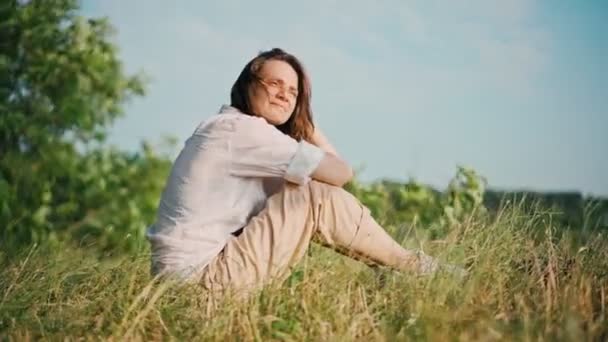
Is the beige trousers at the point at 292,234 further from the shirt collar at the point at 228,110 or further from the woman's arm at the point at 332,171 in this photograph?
the shirt collar at the point at 228,110

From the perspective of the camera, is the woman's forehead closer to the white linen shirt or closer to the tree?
the white linen shirt

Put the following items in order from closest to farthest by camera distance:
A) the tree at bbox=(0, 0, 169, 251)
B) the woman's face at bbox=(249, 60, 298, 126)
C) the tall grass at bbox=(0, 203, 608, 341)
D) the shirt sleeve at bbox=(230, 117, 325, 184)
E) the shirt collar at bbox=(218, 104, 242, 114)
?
1. the tall grass at bbox=(0, 203, 608, 341)
2. the shirt sleeve at bbox=(230, 117, 325, 184)
3. the shirt collar at bbox=(218, 104, 242, 114)
4. the woman's face at bbox=(249, 60, 298, 126)
5. the tree at bbox=(0, 0, 169, 251)

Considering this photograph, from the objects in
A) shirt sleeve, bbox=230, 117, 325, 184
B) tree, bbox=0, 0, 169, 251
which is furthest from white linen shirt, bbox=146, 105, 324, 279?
tree, bbox=0, 0, 169, 251

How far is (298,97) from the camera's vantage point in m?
3.47

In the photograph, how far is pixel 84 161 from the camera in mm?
7652

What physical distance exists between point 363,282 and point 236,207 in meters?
0.50

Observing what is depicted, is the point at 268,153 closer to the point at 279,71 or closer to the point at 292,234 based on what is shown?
the point at 292,234

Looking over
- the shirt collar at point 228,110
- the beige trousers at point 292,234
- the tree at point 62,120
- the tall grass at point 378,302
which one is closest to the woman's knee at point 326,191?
the beige trousers at point 292,234

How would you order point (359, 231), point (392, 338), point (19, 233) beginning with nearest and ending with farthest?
point (392, 338), point (359, 231), point (19, 233)

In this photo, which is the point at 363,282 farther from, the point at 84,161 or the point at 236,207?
the point at 84,161

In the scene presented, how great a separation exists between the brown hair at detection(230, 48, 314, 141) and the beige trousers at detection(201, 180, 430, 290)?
0.51 m

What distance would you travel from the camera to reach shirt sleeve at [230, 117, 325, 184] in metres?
2.94

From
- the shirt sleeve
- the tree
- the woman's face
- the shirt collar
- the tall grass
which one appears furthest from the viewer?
the tree

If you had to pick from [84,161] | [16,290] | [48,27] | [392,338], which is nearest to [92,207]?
[84,161]
